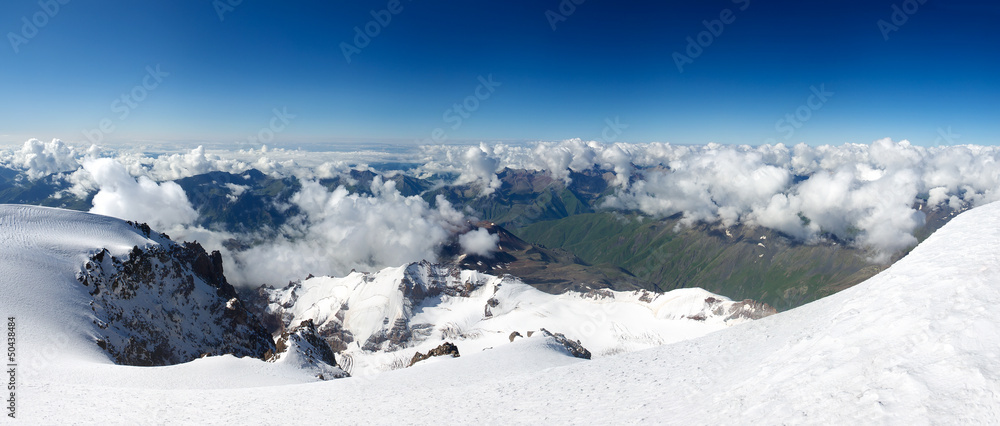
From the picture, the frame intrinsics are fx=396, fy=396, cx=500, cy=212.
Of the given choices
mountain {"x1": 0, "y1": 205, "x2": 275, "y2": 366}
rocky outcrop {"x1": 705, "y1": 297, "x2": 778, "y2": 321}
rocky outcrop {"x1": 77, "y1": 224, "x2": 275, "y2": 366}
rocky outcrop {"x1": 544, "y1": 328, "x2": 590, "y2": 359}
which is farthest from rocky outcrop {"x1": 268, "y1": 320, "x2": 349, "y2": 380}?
rocky outcrop {"x1": 705, "y1": 297, "x2": 778, "y2": 321}

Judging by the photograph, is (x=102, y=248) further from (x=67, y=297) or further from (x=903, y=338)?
(x=903, y=338)

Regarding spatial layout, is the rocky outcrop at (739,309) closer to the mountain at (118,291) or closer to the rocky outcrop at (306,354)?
the rocky outcrop at (306,354)

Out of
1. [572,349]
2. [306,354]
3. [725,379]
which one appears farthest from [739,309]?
[725,379]

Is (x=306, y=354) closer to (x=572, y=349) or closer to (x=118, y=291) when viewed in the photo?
(x=118, y=291)

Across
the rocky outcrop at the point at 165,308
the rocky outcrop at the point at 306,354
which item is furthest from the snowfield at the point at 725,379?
the rocky outcrop at the point at 165,308

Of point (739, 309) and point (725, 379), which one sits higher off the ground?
point (725, 379)

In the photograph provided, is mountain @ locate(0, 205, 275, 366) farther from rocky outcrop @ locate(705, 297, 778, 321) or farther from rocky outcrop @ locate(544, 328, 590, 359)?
rocky outcrop @ locate(705, 297, 778, 321)

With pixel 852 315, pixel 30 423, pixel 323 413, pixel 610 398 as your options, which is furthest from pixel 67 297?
pixel 852 315
